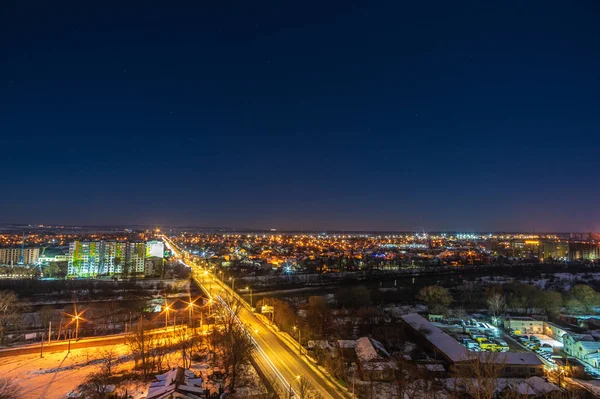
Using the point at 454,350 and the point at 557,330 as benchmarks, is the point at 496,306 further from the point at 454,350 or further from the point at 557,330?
the point at 454,350

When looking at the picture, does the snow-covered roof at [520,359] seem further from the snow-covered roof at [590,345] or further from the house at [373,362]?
the house at [373,362]

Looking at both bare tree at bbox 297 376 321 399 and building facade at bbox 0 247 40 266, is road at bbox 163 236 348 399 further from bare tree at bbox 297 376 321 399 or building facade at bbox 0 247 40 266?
building facade at bbox 0 247 40 266

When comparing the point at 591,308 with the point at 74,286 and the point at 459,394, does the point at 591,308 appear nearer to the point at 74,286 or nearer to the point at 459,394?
the point at 459,394

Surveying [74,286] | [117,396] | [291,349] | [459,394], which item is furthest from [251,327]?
[74,286]

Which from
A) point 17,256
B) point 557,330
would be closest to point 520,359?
point 557,330

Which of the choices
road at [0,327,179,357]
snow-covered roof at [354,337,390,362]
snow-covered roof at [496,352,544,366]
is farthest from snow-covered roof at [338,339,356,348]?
road at [0,327,179,357]

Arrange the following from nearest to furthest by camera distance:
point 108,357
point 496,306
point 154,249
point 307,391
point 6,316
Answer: point 307,391 < point 108,357 < point 6,316 < point 496,306 < point 154,249

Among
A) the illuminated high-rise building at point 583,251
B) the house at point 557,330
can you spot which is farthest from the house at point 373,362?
the illuminated high-rise building at point 583,251
